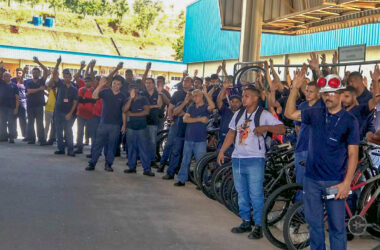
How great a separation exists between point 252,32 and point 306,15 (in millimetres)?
1565

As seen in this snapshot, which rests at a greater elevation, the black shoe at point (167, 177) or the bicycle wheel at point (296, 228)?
the bicycle wheel at point (296, 228)

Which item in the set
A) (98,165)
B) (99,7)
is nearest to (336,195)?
(98,165)

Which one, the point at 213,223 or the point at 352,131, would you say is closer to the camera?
the point at 352,131

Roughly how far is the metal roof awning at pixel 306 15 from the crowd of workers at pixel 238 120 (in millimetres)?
2868

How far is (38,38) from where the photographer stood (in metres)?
81.7

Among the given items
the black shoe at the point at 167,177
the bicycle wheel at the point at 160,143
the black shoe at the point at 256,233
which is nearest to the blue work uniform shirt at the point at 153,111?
the bicycle wheel at the point at 160,143

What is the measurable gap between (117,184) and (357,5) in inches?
277

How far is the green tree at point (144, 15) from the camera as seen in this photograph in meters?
106

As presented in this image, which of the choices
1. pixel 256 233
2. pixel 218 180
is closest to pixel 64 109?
pixel 218 180

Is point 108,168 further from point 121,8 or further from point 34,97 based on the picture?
point 121,8

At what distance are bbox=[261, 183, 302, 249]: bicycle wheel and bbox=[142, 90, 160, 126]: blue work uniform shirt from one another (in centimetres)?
584

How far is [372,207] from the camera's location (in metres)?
6.58

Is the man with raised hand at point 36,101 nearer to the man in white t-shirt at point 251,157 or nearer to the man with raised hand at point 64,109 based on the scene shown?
the man with raised hand at point 64,109

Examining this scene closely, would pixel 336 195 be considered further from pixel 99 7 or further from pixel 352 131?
pixel 99 7
